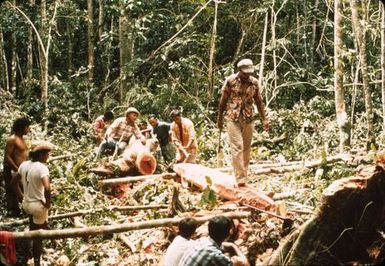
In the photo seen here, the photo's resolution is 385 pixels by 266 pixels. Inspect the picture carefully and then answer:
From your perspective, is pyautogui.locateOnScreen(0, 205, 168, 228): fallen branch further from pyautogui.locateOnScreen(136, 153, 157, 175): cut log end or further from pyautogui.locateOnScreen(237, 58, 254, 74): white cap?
pyautogui.locateOnScreen(237, 58, 254, 74): white cap

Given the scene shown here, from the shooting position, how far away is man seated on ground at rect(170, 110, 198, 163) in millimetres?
10344

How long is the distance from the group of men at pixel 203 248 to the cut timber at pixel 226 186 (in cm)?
130

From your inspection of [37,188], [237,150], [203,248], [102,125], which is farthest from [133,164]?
[203,248]

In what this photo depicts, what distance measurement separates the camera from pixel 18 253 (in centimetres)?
742

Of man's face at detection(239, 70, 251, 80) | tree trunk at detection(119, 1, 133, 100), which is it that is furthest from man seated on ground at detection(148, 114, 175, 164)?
tree trunk at detection(119, 1, 133, 100)

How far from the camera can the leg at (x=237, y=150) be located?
7.40 m

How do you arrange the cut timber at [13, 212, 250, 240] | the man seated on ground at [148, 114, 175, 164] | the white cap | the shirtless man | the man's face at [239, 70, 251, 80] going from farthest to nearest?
1. the man seated on ground at [148, 114, 175, 164]
2. the shirtless man
3. the man's face at [239, 70, 251, 80]
4. the white cap
5. the cut timber at [13, 212, 250, 240]

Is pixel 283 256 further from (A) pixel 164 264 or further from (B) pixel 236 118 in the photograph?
(B) pixel 236 118

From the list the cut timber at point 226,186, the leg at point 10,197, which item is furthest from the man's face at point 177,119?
the leg at point 10,197

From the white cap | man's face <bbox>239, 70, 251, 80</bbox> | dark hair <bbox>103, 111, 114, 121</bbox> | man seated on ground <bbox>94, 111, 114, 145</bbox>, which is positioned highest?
the white cap

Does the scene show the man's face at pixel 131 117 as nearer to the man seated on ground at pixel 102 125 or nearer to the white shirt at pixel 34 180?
the man seated on ground at pixel 102 125

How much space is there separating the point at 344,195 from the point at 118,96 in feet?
49.5

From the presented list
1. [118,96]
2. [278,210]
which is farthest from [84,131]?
[278,210]

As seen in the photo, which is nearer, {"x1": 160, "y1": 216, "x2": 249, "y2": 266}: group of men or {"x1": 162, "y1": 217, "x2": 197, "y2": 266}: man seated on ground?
{"x1": 160, "y1": 216, "x2": 249, "y2": 266}: group of men
